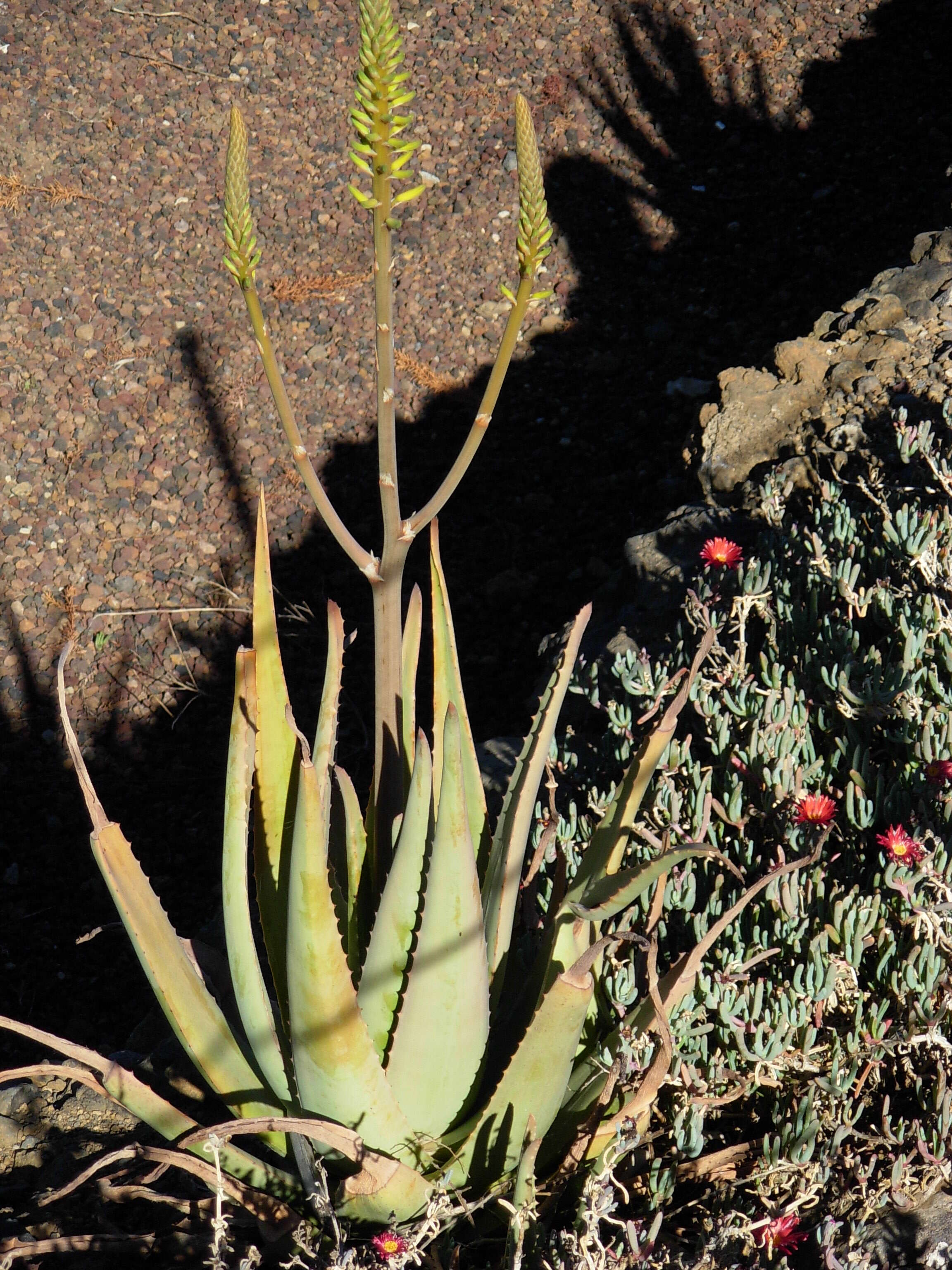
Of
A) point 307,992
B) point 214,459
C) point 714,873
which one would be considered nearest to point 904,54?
point 214,459

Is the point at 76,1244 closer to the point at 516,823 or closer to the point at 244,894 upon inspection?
the point at 244,894

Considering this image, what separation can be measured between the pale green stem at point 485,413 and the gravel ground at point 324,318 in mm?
2160

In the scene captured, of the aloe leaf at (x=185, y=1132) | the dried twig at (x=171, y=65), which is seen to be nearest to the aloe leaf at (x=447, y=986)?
the aloe leaf at (x=185, y=1132)

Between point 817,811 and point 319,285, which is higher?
point 319,285

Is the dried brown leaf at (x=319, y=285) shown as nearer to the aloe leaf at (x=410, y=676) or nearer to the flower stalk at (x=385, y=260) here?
the aloe leaf at (x=410, y=676)

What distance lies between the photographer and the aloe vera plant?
127 centimetres

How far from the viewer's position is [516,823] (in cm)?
152

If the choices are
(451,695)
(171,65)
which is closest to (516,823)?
(451,695)

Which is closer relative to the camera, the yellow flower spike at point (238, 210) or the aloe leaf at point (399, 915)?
the yellow flower spike at point (238, 210)

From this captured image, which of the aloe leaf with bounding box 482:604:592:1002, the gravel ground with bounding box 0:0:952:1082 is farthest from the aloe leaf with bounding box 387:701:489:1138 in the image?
the gravel ground with bounding box 0:0:952:1082

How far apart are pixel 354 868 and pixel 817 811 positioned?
27.8 inches

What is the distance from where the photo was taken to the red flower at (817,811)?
5.40 feet

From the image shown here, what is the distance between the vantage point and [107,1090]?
1.41m

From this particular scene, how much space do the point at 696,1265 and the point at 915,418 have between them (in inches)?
87.8
